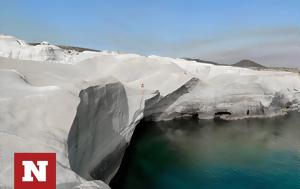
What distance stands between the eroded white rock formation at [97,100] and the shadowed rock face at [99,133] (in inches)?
2.1

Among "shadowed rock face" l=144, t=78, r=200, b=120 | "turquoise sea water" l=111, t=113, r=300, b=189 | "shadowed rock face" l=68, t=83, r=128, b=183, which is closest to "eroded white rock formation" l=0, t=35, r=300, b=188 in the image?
"shadowed rock face" l=68, t=83, r=128, b=183

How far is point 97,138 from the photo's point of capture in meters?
20.8

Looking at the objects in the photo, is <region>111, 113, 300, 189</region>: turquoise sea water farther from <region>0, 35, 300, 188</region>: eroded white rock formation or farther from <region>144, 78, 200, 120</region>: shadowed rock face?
<region>0, 35, 300, 188</region>: eroded white rock formation

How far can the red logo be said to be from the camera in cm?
1005

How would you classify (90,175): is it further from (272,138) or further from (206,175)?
(272,138)

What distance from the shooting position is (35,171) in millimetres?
10500

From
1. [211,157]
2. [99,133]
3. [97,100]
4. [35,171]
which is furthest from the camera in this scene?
[211,157]

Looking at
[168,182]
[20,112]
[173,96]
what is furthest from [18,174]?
[173,96]

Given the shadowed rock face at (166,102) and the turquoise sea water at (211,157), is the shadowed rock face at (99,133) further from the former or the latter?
the shadowed rock face at (166,102)

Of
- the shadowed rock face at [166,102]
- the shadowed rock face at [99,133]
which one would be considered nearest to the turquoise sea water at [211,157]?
the shadowed rock face at [166,102]

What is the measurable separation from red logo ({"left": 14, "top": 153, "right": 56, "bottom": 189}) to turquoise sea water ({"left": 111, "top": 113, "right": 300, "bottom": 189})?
42.7ft

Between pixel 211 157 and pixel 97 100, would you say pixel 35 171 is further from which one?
pixel 211 157

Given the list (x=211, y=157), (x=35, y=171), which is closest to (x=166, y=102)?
(x=211, y=157)

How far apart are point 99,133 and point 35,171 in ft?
35.6
